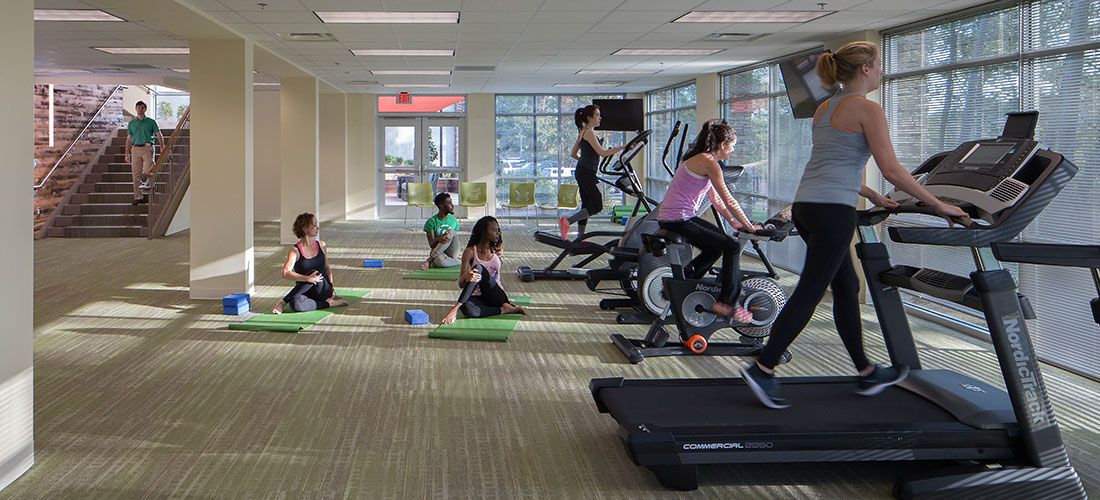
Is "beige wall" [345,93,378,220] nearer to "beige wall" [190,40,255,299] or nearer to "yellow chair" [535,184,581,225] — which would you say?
"yellow chair" [535,184,581,225]

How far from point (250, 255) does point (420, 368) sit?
11.8 feet

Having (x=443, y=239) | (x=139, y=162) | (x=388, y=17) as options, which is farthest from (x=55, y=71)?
(x=388, y=17)

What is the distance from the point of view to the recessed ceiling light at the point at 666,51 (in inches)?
385

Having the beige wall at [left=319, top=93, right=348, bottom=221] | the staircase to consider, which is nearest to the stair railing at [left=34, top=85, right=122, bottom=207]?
the staircase

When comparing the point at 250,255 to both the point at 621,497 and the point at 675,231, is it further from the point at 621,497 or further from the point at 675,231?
the point at 621,497

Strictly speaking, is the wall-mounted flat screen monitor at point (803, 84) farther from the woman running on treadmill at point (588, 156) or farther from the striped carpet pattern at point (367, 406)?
the striped carpet pattern at point (367, 406)

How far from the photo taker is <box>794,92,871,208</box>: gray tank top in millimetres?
3570

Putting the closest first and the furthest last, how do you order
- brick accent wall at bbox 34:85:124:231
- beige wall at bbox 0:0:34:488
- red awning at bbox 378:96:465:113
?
beige wall at bbox 0:0:34:488
brick accent wall at bbox 34:85:124:231
red awning at bbox 378:96:465:113

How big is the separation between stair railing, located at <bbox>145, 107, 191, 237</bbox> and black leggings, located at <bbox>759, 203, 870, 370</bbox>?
37.9 feet

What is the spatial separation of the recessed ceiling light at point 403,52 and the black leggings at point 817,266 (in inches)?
275

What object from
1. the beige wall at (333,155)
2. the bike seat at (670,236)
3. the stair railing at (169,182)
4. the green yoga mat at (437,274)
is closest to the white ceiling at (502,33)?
the stair railing at (169,182)

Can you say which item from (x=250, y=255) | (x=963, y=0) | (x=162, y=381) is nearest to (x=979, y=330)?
(x=963, y=0)

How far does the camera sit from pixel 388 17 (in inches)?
295

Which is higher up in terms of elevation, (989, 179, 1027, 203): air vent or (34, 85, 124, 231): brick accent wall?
(34, 85, 124, 231): brick accent wall
